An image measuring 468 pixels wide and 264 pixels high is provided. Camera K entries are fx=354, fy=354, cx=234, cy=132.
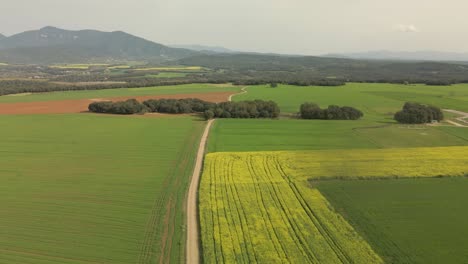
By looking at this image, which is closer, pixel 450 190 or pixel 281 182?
pixel 450 190

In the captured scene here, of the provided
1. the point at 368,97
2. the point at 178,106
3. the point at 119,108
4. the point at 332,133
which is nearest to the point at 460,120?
the point at 332,133

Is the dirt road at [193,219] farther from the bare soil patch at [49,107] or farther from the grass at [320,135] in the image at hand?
the bare soil patch at [49,107]

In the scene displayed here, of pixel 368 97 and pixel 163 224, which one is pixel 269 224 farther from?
pixel 368 97

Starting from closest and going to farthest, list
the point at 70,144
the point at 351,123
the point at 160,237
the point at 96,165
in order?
the point at 160,237
the point at 96,165
the point at 70,144
the point at 351,123

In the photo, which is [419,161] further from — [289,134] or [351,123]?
[351,123]

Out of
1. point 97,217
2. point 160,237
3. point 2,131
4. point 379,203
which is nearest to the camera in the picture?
Result: point 160,237

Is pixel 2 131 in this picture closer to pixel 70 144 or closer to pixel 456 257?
pixel 70 144

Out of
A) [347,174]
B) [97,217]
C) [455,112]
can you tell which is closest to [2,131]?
[97,217]

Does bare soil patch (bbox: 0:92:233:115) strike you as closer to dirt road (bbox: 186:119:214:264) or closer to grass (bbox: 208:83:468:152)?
grass (bbox: 208:83:468:152)
